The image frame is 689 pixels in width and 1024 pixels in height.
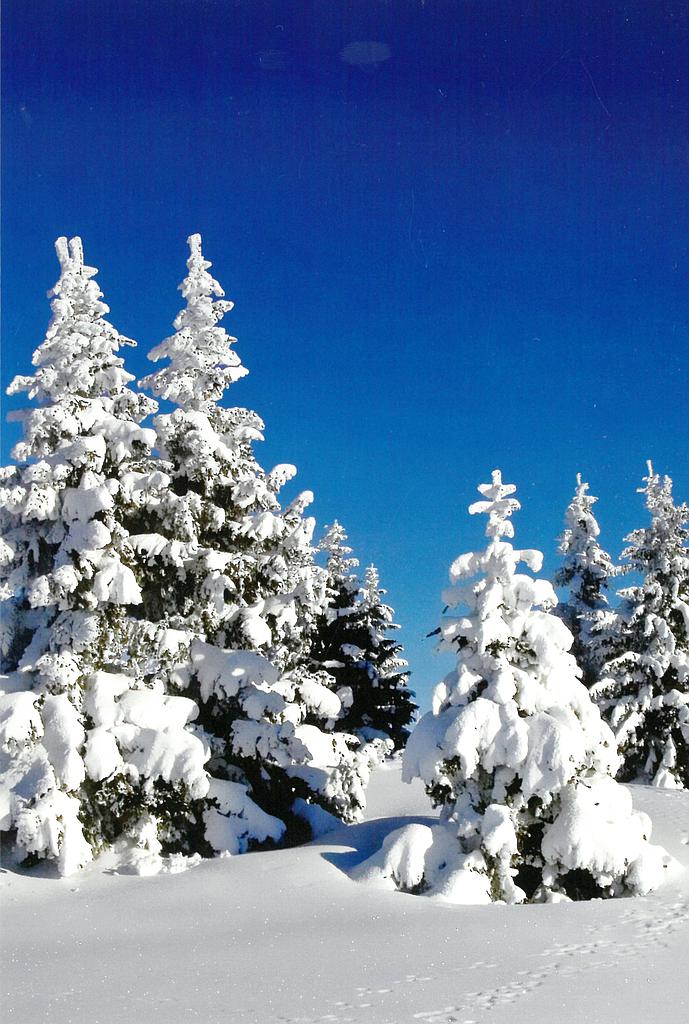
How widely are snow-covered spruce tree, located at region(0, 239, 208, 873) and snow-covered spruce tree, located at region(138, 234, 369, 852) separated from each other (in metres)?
0.87

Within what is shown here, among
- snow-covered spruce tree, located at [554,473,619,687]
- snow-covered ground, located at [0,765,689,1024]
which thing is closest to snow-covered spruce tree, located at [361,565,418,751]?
snow-covered spruce tree, located at [554,473,619,687]

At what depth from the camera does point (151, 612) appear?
60.4 feet

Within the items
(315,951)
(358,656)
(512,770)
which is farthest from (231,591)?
(358,656)

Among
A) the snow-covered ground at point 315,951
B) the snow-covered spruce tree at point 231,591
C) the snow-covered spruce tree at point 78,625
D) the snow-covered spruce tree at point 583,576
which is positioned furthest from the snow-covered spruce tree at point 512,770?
the snow-covered spruce tree at point 583,576

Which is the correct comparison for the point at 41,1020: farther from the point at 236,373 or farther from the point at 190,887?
the point at 236,373

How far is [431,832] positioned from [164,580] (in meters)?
7.29

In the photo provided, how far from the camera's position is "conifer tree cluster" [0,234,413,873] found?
15805 mm

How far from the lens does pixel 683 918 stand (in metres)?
13.2

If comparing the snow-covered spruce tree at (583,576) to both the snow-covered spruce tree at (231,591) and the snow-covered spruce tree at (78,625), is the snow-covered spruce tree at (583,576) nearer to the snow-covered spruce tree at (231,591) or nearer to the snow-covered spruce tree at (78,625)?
the snow-covered spruce tree at (231,591)

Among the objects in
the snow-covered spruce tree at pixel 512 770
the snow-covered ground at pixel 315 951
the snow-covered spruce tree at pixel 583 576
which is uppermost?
the snow-covered spruce tree at pixel 583 576

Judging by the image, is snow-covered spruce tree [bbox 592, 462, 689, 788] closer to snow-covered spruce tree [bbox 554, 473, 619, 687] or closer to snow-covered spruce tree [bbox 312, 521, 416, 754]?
snow-covered spruce tree [bbox 554, 473, 619, 687]

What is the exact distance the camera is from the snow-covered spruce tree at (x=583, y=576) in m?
31.2

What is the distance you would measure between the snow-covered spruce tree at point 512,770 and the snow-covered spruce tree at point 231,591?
359 centimetres

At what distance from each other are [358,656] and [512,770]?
14.4 meters
